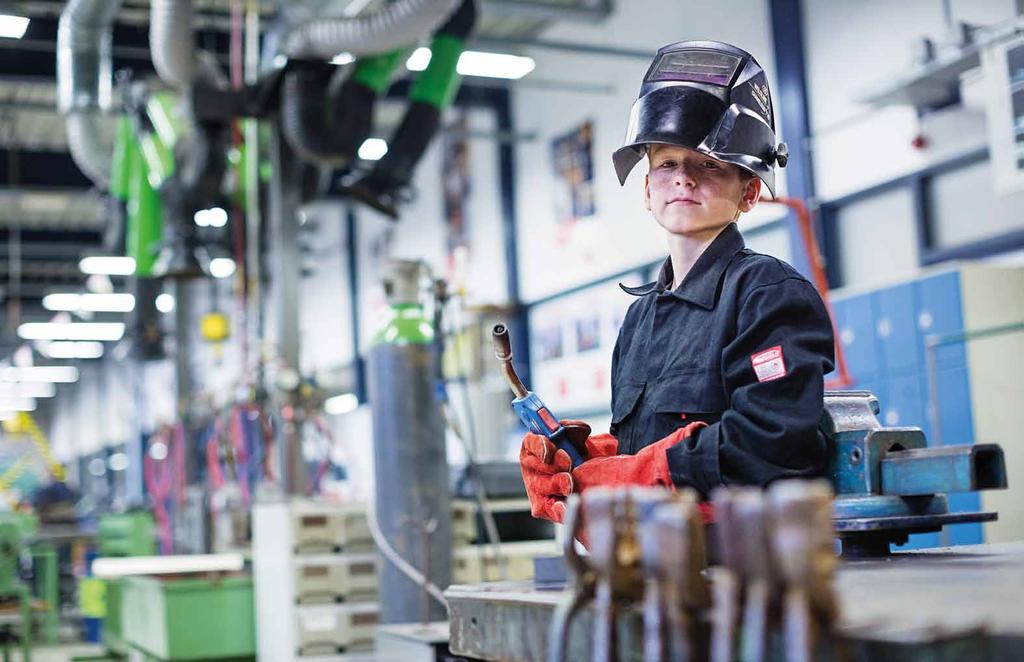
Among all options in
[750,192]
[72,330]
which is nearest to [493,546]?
[750,192]

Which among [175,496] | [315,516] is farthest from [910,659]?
[175,496]

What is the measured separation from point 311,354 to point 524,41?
9.20 m

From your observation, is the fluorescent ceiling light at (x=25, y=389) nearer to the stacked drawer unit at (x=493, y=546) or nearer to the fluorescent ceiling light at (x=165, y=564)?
the fluorescent ceiling light at (x=165, y=564)

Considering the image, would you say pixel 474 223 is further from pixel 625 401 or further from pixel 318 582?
pixel 625 401

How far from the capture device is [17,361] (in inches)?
677

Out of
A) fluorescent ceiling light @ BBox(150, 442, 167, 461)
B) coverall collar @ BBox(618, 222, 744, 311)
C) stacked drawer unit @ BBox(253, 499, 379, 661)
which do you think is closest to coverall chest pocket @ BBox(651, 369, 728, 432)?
coverall collar @ BBox(618, 222, 744, 311)

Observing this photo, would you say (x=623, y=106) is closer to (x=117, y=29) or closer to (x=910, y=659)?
(x=117, y=29)

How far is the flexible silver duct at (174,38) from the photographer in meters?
7.13

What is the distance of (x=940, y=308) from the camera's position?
6719mm

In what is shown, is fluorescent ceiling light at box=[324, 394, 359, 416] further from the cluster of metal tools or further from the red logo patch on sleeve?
the cluster of metal tools

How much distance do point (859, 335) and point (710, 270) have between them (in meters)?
5.67

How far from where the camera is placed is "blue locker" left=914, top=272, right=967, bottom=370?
6590mm

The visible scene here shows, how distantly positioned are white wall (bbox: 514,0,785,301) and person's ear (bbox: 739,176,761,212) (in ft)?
25.0

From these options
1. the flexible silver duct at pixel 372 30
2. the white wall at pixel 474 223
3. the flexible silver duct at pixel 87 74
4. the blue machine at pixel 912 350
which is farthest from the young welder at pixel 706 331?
the white wall at pixel 474 223
